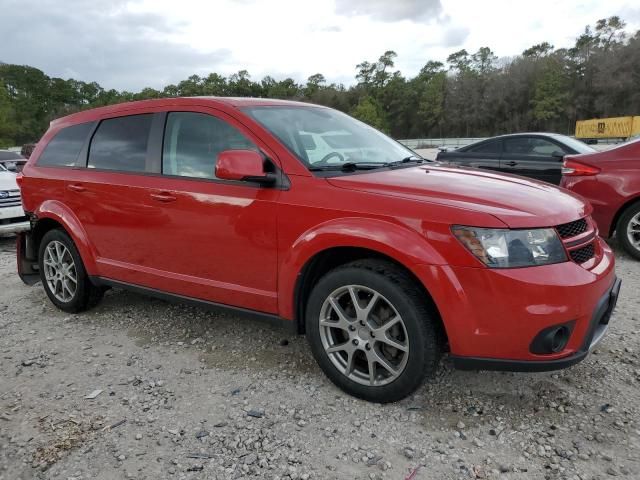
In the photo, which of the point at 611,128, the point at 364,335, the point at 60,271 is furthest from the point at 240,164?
the point at 611,128

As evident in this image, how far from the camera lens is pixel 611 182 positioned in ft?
18.0

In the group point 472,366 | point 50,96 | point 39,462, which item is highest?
point 50,96

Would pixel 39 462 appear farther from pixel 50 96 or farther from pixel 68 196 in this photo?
pixel 50 96

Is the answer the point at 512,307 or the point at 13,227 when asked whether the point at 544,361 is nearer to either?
the point at 512,307

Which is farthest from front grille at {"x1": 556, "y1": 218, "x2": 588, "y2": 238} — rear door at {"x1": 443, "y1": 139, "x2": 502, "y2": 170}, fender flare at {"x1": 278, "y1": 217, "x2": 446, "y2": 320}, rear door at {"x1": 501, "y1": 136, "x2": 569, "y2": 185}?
rear door at {"x1": 443, "y1": 139, "x2": 502, "y2": 170}

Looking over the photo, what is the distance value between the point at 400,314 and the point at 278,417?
0.88m

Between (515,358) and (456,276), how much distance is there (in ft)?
1.62

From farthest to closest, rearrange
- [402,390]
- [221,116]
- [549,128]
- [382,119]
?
[382,119]
[549,128]
[221,116]
[402,390]

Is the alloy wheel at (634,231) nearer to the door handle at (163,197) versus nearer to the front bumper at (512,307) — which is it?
the front bumper at (512,307)

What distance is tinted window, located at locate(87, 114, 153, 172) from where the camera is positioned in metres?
3.75

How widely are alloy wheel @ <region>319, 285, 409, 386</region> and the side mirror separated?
2.70ft

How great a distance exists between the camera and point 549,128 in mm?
69562

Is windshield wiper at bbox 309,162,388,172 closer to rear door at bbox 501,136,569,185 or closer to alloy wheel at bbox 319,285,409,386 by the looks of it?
alloy wheel at bbox 319,285,409,386

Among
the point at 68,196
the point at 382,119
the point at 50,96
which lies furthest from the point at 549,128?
the point at 50,96
